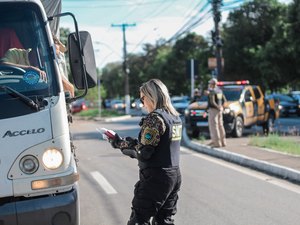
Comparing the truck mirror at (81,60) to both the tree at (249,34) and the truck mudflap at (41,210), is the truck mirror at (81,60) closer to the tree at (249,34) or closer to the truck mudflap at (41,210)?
the truck mudflap at (41,210)

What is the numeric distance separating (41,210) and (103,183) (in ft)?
17.3

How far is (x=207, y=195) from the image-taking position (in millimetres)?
7930

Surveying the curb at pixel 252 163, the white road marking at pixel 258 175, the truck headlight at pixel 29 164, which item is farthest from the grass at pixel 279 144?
the truck headlight at pixel 29 164

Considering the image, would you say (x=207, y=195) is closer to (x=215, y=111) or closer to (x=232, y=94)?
(x=215, y=111)

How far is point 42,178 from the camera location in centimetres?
411

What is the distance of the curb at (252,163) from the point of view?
9297mm

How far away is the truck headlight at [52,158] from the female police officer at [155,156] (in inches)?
25.5

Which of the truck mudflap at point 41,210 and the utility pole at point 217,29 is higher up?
the utility pole at point 217,29

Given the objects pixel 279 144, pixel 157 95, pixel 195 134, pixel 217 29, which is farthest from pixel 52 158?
pixel 217 29

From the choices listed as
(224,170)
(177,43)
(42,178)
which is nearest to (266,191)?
(224,170)

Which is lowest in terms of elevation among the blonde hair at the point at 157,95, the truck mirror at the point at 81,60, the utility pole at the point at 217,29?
the blonde hair at the point at 157,95

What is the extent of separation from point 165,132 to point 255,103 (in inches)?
570

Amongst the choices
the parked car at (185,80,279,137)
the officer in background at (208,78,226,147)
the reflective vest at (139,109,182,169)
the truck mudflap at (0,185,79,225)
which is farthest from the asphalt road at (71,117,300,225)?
the parked car at (185,80,279,137)

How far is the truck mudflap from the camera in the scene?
3906 millimetres
